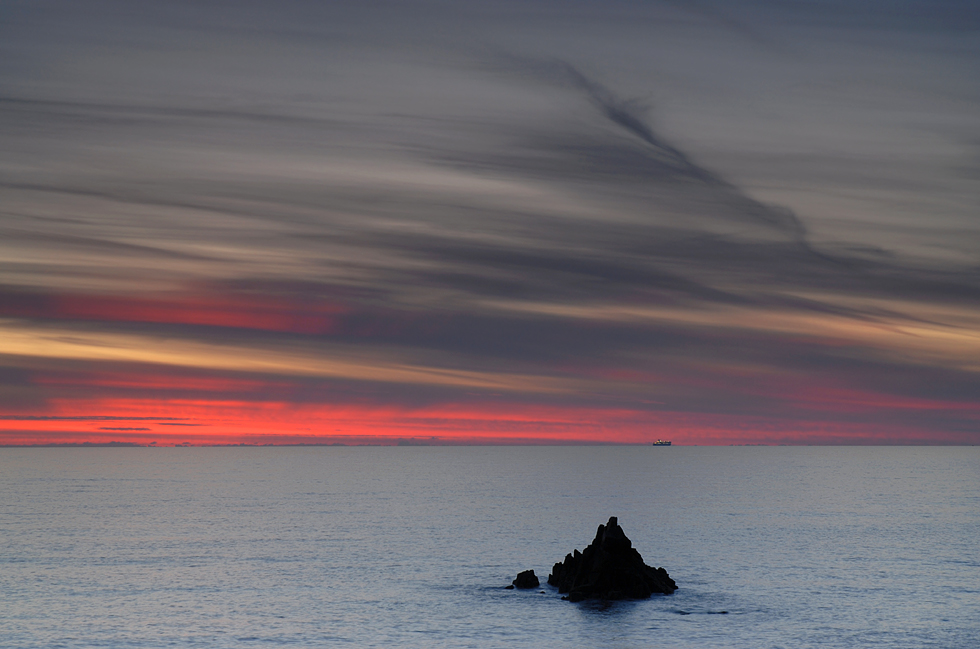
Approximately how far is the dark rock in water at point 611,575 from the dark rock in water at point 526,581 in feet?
8.30

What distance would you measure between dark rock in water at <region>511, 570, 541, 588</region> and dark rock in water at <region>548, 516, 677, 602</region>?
8.30 ft

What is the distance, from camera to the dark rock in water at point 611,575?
7481 cm

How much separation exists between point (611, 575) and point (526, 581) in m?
8.49

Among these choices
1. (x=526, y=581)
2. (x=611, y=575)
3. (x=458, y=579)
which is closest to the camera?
(x=611, y=575)

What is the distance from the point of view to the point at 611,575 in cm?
7562

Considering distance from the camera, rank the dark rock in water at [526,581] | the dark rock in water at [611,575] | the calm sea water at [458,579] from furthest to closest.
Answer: the dark rock in water at [526,581] < the dark rock in water at [611,575] < the calm sea water at [458,579]

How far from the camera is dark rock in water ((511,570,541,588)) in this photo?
79.5 meters

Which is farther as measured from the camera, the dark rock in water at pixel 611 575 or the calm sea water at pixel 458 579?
the dark rock in water at pixel 611 575

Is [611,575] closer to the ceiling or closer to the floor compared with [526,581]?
closer to the ceiling

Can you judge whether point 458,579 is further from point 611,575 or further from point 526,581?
point 611,575

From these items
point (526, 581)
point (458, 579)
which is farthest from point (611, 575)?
point (458, 579)

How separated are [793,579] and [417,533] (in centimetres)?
5346

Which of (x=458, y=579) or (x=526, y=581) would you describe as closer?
(x=526, y=581)

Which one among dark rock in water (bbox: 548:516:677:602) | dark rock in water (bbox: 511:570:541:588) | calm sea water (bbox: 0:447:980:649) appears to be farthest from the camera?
dark rock in water (bbox: 511:570:541:588)
